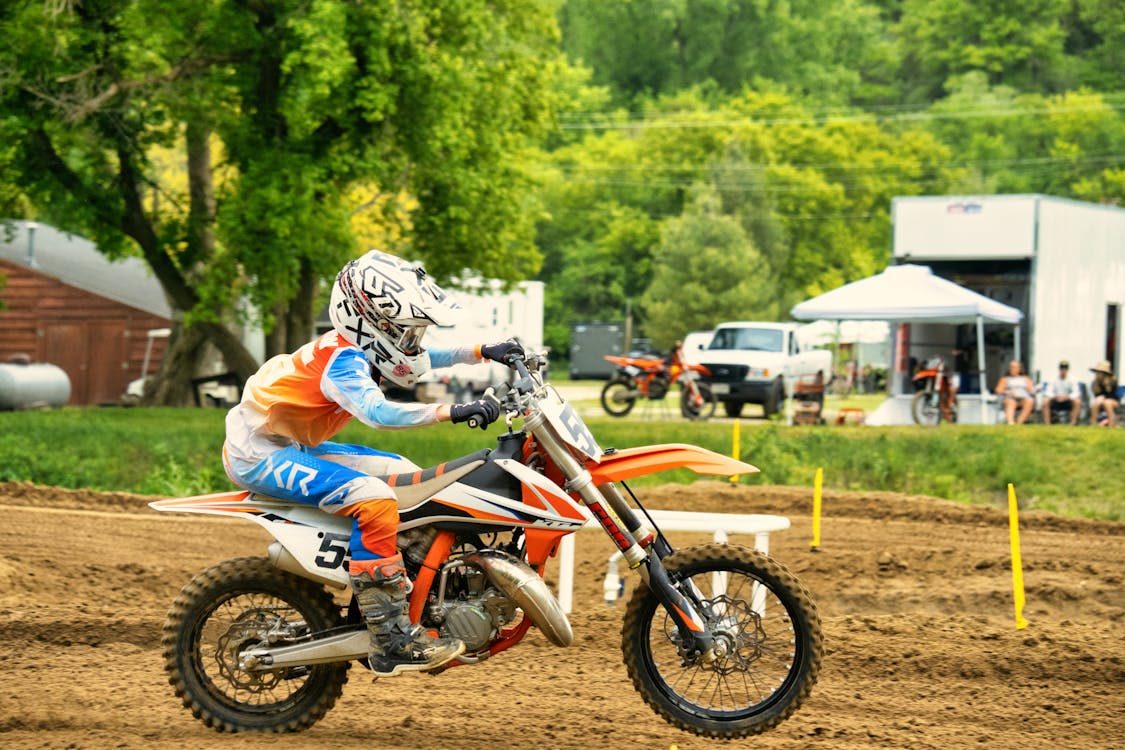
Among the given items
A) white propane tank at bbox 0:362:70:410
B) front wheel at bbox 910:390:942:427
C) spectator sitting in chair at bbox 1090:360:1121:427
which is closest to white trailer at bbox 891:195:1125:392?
spectator sitting in chair at bbox 1090:360:1121:427

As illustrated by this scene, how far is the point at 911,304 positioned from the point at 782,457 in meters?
8.10

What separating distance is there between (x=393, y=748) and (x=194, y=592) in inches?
43.8

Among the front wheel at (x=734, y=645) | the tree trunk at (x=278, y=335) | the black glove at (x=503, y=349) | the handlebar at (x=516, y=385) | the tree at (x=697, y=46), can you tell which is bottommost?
the front wheel at (x=734, y=645)

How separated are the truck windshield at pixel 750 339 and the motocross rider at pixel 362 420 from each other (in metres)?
25.8

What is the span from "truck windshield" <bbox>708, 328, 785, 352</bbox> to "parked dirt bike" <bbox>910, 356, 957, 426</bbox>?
18.9 feet

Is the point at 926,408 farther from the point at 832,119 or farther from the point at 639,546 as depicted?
the point at 832,119

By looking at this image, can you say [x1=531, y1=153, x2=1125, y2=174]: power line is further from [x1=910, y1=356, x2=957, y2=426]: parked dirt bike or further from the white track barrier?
the white track barrier

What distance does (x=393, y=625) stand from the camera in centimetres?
631

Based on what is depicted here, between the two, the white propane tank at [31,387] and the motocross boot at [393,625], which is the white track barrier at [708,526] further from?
the white propane tank at [31,387]

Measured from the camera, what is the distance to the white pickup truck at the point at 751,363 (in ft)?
100

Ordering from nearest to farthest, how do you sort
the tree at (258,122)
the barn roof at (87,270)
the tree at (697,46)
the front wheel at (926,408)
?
the tree at (258,122) → the front wheel at (926,408) → the barn roof at (87,270) → the tree at (697,46)

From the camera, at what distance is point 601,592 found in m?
11.1

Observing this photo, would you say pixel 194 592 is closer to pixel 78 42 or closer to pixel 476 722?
pixel 476 722

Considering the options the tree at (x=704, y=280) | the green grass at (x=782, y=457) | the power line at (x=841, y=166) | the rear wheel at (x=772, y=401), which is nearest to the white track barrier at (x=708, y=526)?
the green grass at (x=782, y=457)
